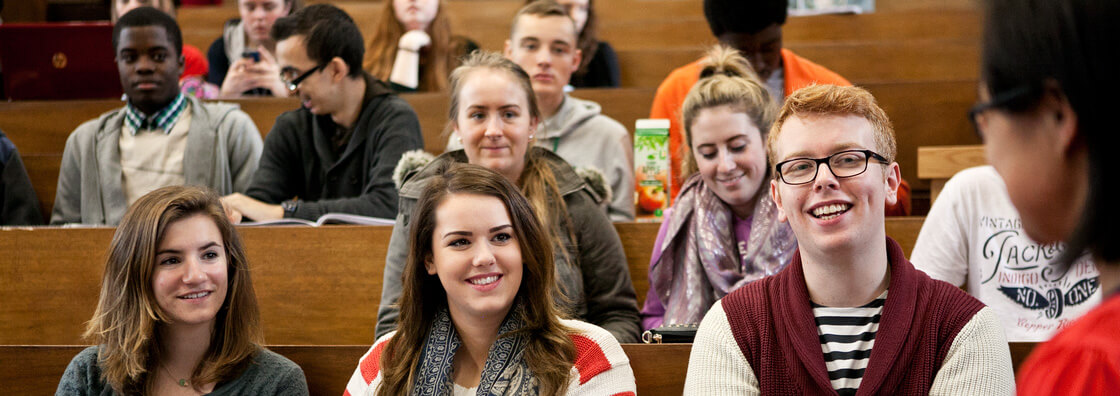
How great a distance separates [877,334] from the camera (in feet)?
4.68

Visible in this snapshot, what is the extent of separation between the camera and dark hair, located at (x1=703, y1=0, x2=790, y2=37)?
8.87ft

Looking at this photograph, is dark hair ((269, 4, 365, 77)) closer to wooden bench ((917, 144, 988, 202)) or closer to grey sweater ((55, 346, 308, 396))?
grey sweater ((55, 346, 308, 396))

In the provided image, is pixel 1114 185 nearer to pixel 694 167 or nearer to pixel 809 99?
pixel 809 99

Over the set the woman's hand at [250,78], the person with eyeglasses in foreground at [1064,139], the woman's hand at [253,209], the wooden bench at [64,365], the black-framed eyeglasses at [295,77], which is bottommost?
the wooden bench at [64,365]

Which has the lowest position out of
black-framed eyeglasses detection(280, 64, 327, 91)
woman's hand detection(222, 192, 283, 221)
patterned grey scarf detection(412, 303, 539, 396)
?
patterned grey scarf detection(412, 303, 539, 396)

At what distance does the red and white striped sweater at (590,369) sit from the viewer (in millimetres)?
1579

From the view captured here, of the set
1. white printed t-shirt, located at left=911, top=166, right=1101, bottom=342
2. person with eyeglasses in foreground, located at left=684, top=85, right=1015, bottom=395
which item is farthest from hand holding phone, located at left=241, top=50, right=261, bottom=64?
person with eyeglasses in foreground, located at left=684, top=85, right=1015, bottom=395

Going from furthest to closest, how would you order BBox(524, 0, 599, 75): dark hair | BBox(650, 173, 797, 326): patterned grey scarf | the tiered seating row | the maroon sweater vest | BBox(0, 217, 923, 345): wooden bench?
the tiered seating row
BBox(524, 0, 599, 75): dark hair
BBox(0, 217, 923, 345): wooden bench
BBox(650, 173, 797, 326): patterned grey scarf
the maroon sweater vest

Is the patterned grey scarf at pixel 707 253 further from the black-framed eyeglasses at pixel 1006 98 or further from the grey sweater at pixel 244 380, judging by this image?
the black-framed eyeglasses at pixel 1006 98

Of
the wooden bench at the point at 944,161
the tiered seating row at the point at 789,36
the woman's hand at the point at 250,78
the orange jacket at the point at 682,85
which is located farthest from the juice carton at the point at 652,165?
the woman's hand at the point at 250,78

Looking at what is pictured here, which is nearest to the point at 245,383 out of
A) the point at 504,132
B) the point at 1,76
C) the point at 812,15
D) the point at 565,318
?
the point at 565,318

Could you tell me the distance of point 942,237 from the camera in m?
2.06

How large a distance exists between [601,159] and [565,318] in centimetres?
Result: 96

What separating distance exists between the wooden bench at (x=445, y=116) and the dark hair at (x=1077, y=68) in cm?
238
